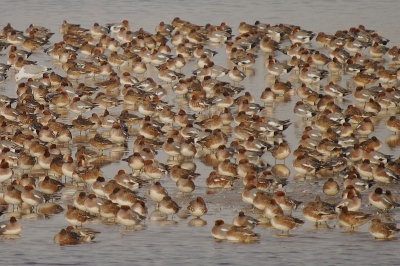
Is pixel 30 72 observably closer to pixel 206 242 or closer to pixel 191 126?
pixel 191 126

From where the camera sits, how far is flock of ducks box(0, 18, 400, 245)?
23.5 metres

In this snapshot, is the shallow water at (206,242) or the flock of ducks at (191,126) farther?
the flock of ducks at (191,126)

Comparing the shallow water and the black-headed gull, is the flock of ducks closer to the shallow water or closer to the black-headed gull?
the black-headed gull

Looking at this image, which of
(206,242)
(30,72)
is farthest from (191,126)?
(30,72)

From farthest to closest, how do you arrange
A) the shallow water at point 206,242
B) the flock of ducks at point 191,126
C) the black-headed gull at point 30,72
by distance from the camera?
the black-headed gull at point 30,72 → the flock of ducks at point 191,126 → the shallow water at point 206,242

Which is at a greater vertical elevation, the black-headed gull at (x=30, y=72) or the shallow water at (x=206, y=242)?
the black-headed gull at (x=30, y=72)

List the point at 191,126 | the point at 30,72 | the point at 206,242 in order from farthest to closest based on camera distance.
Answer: the point at 30,72, the point at 191,126, the point at 206,242

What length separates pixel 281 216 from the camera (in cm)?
2231

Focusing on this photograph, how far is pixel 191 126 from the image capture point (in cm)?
3003

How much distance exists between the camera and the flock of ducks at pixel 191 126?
23500 mm

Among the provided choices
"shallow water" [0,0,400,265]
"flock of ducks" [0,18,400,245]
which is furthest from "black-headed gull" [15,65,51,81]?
"shallow water" [0,0,400,265]

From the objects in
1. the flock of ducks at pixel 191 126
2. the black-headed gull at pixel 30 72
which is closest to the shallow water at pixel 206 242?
the flock of ducks at pixel 191 126

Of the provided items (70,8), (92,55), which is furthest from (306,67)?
(70,8)

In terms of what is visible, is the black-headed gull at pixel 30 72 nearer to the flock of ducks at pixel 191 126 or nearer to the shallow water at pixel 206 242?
the flock of ducks at pixel 191 126
